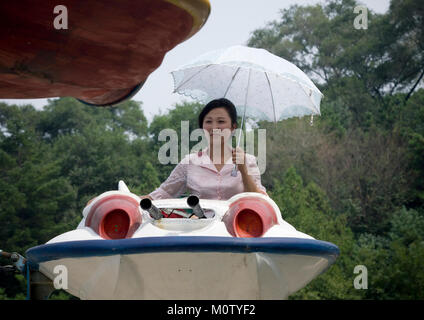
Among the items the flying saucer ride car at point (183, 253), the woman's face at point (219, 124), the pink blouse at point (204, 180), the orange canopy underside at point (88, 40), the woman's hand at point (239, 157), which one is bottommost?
the flying saucer ride car at point (183, 253)

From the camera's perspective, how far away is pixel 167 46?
3332mm

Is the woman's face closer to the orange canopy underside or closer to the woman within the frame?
the woman

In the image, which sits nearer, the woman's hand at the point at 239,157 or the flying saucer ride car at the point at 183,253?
the flying saucer ride car at the point at 183,253

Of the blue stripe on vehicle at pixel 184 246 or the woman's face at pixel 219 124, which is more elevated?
the woman's face at pixel 219 124

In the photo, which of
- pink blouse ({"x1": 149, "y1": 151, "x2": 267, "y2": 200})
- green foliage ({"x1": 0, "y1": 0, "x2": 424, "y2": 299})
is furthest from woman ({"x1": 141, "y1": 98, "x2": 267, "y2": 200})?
green foliage ({"x1": 0, "y1": 0, "x2": 424, "y2": 299})

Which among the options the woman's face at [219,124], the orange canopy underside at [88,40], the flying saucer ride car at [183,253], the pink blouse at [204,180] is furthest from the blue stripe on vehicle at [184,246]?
the woman's face at [219,124]

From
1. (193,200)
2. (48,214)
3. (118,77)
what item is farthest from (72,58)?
(48,214)

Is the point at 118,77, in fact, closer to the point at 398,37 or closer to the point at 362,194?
the point at 362,194

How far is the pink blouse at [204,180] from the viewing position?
12.9 feet

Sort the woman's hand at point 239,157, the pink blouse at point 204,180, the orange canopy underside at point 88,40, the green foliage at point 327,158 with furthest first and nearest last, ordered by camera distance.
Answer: the green foliage at point 327,158, the pink blouse at point 204,180, the woman's hand at point 239,157, the orange canopy underside at point 88,40

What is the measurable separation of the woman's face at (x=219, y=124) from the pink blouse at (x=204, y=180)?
6.8 inches

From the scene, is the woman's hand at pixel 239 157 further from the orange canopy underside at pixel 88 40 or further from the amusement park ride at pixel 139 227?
the orange canopy underside at pixel 88 40

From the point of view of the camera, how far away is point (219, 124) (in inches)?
158
